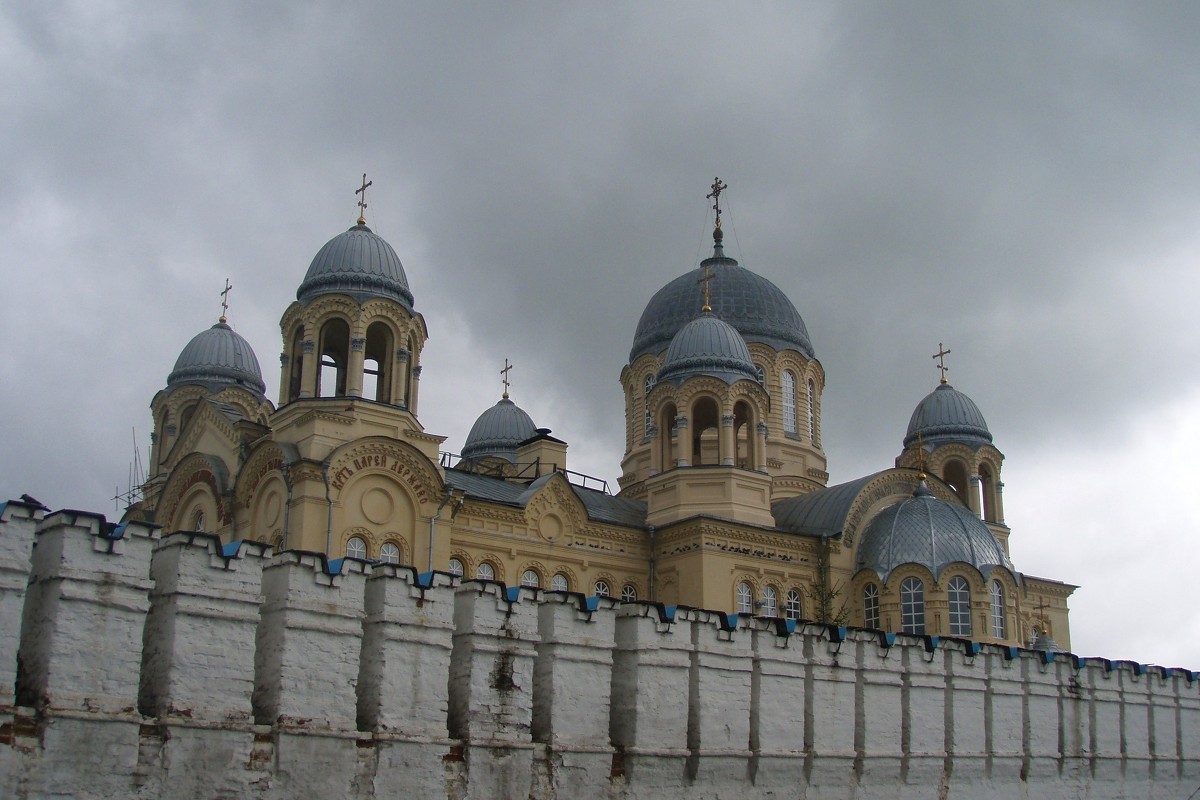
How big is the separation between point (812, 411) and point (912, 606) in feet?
28.9

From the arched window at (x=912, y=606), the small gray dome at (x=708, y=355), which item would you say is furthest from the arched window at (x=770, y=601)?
the small gray dome at (x=708, y=355)

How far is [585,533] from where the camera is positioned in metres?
26.9

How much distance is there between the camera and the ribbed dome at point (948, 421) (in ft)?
119

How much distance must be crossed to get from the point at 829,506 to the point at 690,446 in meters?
3.65

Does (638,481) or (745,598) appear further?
(638,481)

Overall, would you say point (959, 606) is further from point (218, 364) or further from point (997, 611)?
point (218, 364)

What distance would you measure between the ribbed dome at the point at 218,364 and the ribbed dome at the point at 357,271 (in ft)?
25.3

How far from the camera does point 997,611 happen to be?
26766mm

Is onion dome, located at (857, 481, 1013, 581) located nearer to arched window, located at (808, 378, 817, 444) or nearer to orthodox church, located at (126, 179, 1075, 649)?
orthodox church, located at (126, 179, 1075, 649)

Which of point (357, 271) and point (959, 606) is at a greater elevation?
point (357, 271)

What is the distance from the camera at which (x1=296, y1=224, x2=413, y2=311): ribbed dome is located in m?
24.3

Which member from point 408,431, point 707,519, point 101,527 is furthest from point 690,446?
point 101,527

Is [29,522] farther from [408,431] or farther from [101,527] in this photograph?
[408,431]

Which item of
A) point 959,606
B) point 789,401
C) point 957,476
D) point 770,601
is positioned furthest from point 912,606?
point 957,476
